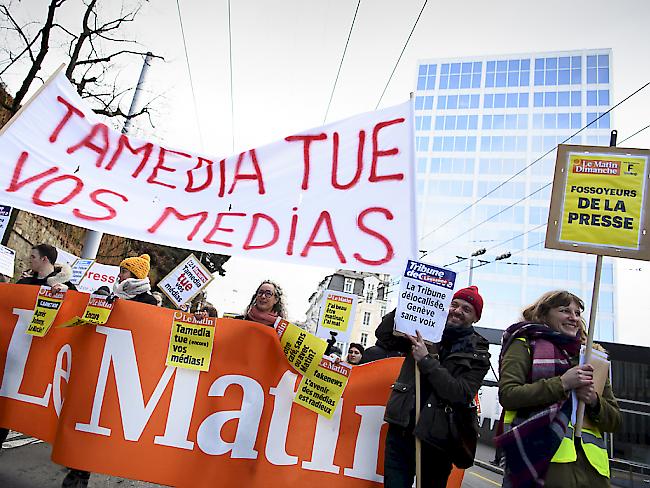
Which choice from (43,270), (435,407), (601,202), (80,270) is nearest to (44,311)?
(43,270)

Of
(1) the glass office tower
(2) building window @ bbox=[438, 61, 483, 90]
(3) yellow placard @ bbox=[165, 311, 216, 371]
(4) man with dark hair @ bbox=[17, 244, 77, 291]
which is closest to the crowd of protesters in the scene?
(3) yellow placard @ bbox=[165, 311, 216, 371]

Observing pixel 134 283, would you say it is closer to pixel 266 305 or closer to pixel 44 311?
pixel 44 311

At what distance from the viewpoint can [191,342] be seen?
3537mm

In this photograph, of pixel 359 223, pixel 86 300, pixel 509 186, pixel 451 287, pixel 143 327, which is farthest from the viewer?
pixel 509 186

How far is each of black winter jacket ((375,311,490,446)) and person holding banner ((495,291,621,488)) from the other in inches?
6.8

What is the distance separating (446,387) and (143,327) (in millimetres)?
2160

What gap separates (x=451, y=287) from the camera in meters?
2.95

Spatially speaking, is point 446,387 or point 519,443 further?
point 446,387

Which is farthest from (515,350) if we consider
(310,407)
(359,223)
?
(310,407)

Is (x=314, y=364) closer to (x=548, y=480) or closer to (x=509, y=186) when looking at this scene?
(x=548, y=480)

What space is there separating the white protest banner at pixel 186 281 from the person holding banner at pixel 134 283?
46.7 inches

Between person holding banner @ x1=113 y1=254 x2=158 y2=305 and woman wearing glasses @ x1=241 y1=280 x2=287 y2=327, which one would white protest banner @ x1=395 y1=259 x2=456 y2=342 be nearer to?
woman wearing glasses @ x1=241 y1=280 x2=287 y2=327

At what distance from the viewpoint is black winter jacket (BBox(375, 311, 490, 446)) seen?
275 centimetres

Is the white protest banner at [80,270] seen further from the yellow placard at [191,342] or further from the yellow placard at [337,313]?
the yellow placard at [191,342]
